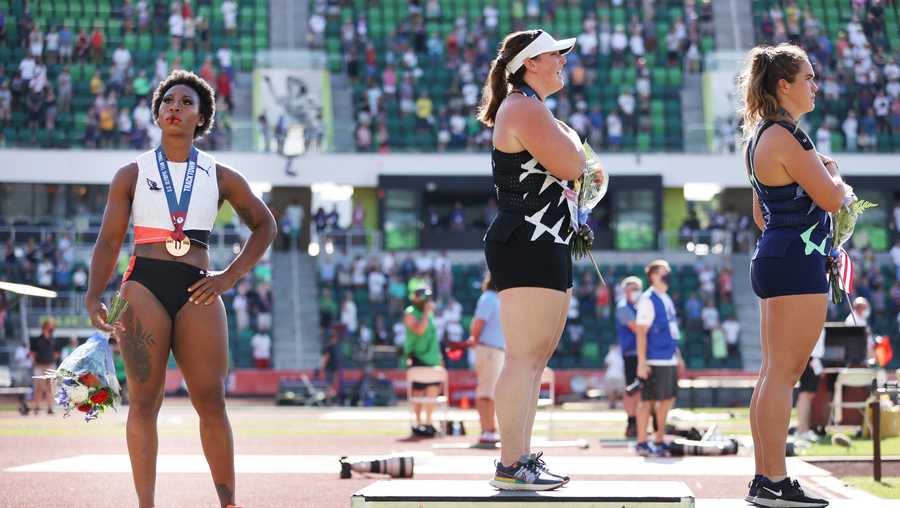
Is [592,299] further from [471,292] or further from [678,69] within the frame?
[678,69]

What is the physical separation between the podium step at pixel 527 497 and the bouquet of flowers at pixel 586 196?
3.77 ft

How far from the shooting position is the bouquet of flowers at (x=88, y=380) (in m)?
6.46

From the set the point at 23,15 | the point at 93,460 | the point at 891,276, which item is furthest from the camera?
the point at 23,15

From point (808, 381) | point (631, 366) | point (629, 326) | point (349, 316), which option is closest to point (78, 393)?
point (629, 326)

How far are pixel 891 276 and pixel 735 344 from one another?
4729 mm

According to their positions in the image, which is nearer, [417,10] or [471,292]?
[471,292]

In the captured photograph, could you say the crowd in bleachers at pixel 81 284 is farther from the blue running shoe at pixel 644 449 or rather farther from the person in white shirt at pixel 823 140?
the blue running shoe at pixel 644 449

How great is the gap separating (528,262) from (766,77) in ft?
5.07

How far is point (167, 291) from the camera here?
643cm

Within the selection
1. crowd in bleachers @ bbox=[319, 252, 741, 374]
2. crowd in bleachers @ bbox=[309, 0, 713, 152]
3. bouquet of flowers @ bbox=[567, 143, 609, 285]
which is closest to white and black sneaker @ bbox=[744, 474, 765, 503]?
bouquet of flowers @ bbox=[567, 143, 609, 285]

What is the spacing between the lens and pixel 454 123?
33375 mm

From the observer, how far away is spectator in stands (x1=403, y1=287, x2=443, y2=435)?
15.8 metres

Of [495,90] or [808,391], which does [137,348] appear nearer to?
[495,90]

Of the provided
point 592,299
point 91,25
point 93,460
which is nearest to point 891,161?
point 592,299
